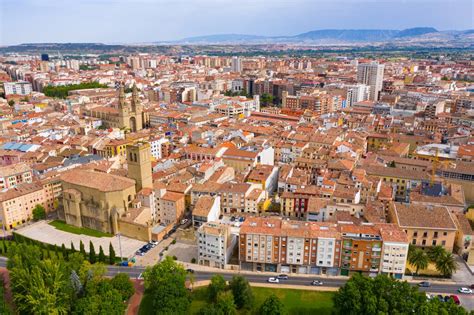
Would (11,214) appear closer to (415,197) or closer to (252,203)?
(252,203)

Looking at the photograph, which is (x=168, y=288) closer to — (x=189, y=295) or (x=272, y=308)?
(x=189, y=295)

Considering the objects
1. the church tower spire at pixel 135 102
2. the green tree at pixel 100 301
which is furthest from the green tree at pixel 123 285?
the church tower spire at pixel 135 102

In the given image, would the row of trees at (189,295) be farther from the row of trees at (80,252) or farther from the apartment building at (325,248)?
the row of trees at (80,252)

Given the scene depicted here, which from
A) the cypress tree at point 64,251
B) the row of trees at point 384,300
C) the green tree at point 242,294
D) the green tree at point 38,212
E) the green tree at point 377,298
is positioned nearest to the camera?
the row of trees at point 384,300

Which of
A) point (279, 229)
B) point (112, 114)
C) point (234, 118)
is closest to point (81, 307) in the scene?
point (279, 229)

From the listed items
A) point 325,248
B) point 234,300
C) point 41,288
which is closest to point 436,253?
point 325,248

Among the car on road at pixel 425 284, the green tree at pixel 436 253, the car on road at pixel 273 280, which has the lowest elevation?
the car on road at pixel 273 280
